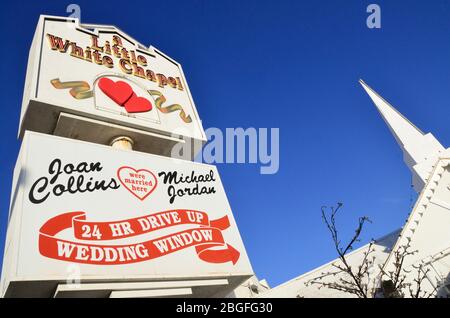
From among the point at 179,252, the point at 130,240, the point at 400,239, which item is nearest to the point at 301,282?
the point at 400,239

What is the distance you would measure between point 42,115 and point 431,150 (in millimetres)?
32755

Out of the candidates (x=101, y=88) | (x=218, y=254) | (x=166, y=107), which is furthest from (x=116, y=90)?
(x=218, y=254)

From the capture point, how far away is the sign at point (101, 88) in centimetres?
1421

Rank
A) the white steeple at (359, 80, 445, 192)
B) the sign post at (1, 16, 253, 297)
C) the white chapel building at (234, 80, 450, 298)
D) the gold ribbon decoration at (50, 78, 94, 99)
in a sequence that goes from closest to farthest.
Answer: the sign post at (1, 16, 253, 297) < the gold ribbon decoration at (50, 78, 94, 99) < the white chapel building at (234, 80, 450, 298) < the white steeple at (359, 80, 445, 192)

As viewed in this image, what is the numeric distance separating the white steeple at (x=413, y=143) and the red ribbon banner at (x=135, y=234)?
2358cm

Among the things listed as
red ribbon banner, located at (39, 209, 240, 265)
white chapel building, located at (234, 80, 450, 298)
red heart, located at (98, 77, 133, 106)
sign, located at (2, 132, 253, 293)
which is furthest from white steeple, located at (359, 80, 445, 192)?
red heart, located at (98, 77, 133, 106)

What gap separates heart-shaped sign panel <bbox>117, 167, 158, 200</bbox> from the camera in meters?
12.8

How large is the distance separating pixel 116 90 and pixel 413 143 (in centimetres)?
2958

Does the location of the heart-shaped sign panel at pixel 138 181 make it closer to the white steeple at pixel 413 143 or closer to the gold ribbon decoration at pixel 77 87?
the gold ribbon decoration at pixel 77 87

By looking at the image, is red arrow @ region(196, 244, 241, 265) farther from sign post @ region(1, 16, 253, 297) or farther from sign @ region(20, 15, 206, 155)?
sign @ region(20, 15, 206, 155)

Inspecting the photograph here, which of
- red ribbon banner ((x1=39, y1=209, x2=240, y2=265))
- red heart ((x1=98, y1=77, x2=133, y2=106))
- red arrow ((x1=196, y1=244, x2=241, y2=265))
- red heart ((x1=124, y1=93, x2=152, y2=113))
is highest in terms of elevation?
red heart ((x1=98, y1=77, x2=133, y2=106))

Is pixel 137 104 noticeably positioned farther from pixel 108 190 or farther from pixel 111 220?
pixel 111 220

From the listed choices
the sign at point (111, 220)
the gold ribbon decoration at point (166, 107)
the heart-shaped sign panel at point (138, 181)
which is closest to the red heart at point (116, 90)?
the gold ribbon decoration at point (166, 107)

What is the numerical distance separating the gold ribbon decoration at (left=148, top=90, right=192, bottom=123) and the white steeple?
2213 centimetres
